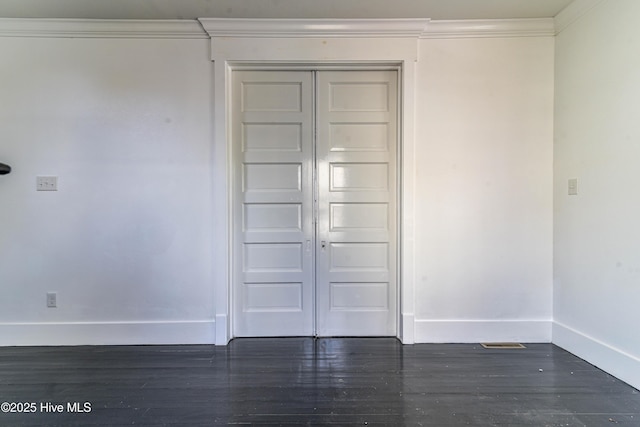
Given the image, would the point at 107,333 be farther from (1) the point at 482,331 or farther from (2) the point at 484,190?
(2) the point at 484,190

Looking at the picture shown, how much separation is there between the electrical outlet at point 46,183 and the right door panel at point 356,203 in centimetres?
213

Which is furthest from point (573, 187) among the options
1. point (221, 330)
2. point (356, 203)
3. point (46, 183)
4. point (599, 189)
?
point (46, 183)

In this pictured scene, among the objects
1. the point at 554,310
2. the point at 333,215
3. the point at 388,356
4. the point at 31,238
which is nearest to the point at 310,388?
the point at 388,356

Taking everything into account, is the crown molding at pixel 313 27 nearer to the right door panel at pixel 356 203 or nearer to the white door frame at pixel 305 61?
the white door frame at pixel 305 61

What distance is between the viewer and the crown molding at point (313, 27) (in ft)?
8.76

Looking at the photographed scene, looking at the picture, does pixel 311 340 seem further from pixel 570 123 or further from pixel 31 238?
pixel 570 123

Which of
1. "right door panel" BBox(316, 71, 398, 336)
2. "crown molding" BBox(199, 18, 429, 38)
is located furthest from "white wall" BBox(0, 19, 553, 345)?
"right door panel" BBox(316, 71, 398, 336)

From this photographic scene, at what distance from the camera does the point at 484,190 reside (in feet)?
9.16

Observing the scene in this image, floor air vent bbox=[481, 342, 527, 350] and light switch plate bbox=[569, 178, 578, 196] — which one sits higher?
light switch plate bbox=[569, 178, 578, 196]

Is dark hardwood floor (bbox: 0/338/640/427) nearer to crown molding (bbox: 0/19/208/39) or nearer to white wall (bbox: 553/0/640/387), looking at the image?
white wall (bbox: 553/0/640/387)

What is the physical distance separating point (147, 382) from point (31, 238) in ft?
5.25

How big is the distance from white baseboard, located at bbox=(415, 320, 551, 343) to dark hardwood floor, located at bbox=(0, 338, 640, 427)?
0.30ft

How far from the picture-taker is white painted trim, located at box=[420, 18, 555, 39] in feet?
8.86

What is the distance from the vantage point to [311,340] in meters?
2.86
